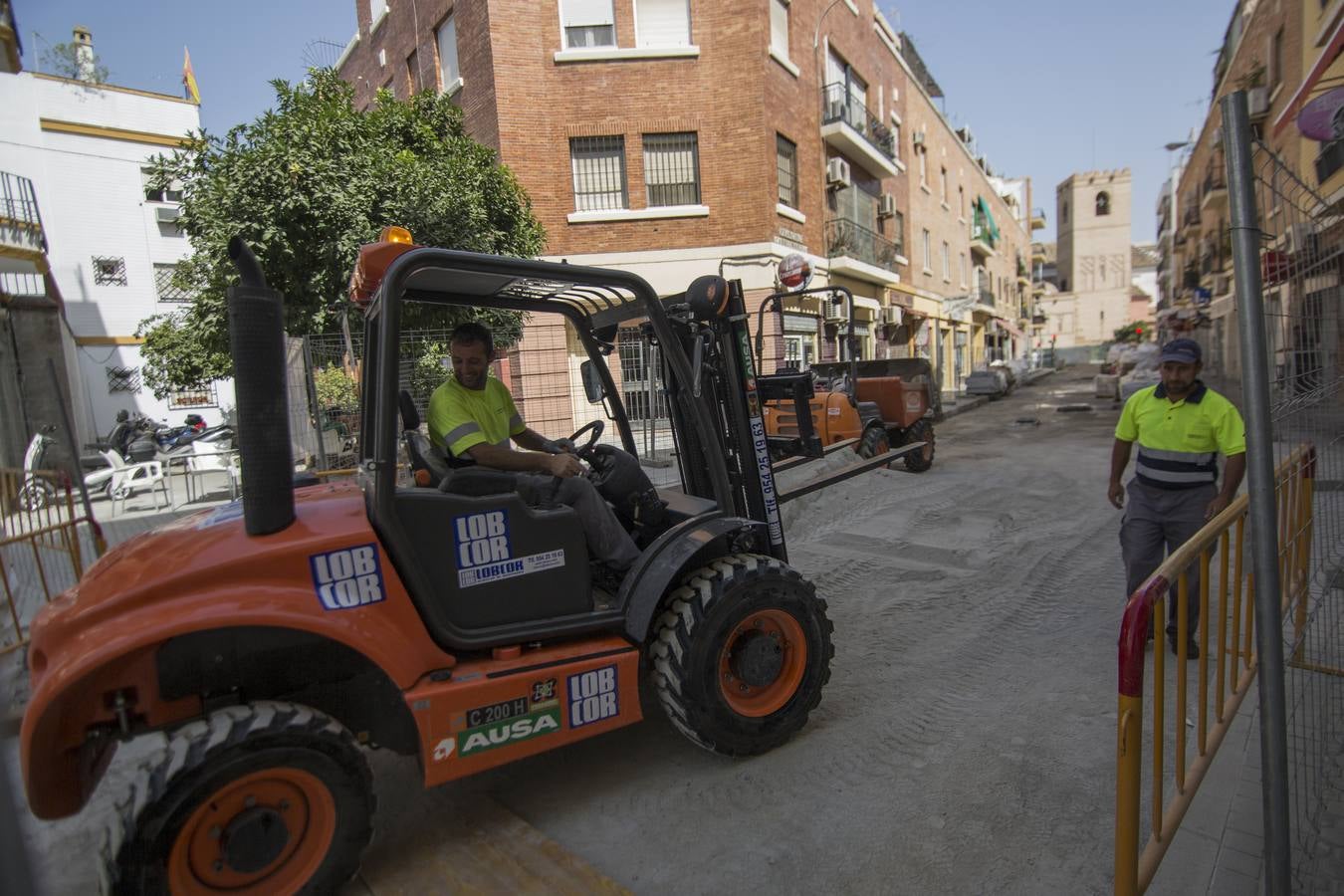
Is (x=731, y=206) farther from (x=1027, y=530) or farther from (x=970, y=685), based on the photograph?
(x=970, y=685)

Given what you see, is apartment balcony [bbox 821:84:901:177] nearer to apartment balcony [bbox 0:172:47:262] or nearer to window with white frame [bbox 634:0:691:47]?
window with white frame [bbox 634:0:691:47]

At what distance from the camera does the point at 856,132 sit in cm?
1886

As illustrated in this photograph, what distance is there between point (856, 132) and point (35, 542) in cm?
1899

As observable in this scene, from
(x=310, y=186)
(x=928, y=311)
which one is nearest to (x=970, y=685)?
(x=310, y=186)

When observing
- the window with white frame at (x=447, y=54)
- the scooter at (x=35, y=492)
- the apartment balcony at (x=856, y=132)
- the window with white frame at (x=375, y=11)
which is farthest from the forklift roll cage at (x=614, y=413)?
the window with white frame at (x=375, y=11)

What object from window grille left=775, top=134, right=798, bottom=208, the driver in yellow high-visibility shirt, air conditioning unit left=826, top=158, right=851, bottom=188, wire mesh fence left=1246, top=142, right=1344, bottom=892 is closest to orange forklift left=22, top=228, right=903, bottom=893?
the driver in yellow high-visibility shirt

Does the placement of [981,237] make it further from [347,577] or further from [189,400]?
[347,577]

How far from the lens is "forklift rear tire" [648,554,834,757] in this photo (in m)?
3.00

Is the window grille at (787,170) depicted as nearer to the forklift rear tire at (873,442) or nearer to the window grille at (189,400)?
the forklift rear tire at (873,442)

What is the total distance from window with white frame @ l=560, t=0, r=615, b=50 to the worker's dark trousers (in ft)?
46.5

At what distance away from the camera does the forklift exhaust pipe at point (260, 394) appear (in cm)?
216

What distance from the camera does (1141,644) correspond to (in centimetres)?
190

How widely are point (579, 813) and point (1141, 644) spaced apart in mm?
2156

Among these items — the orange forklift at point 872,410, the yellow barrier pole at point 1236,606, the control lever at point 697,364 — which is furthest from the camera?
the orange forklift at point 872,410
